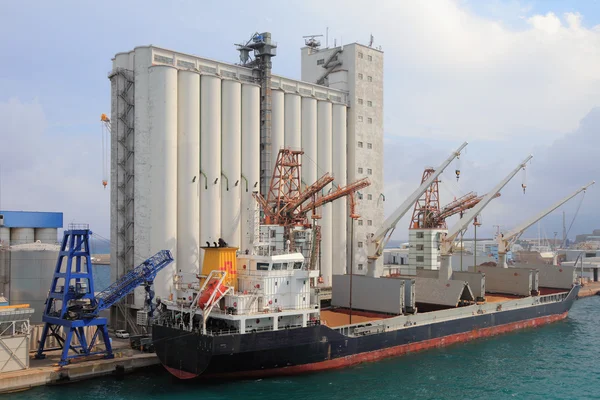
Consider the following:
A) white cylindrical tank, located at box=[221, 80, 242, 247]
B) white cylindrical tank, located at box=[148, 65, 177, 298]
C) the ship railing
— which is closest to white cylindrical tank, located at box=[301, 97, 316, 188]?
white cylindrical tank, located at box=[221, 80, 242, 247]

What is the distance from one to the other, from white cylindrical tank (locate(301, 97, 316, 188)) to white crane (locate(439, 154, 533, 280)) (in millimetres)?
13910

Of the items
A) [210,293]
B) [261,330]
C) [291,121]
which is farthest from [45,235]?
[291,121]

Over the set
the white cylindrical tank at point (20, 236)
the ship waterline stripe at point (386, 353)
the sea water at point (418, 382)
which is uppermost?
the white cylindrical tank at point (20, 236)

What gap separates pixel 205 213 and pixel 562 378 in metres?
26.8

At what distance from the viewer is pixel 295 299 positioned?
34.0 metres

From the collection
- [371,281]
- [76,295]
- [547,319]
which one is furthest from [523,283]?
[76,295]

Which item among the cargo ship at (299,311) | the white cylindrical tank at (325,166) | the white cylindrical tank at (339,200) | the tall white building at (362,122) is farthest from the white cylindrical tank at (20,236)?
the tall white building at (362,122)

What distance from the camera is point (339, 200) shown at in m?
55.8

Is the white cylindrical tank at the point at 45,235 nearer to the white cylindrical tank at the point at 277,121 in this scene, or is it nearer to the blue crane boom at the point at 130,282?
the blue crane boom at the point at 130,282

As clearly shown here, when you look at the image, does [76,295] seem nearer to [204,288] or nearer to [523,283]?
[204,288]

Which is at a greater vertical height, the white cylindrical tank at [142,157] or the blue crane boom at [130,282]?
the white cylindrical tank at [142,157]

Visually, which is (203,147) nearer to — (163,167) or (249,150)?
(163,167)

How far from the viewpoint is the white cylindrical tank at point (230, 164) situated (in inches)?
1778

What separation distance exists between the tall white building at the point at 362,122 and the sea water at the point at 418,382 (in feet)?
62.5
